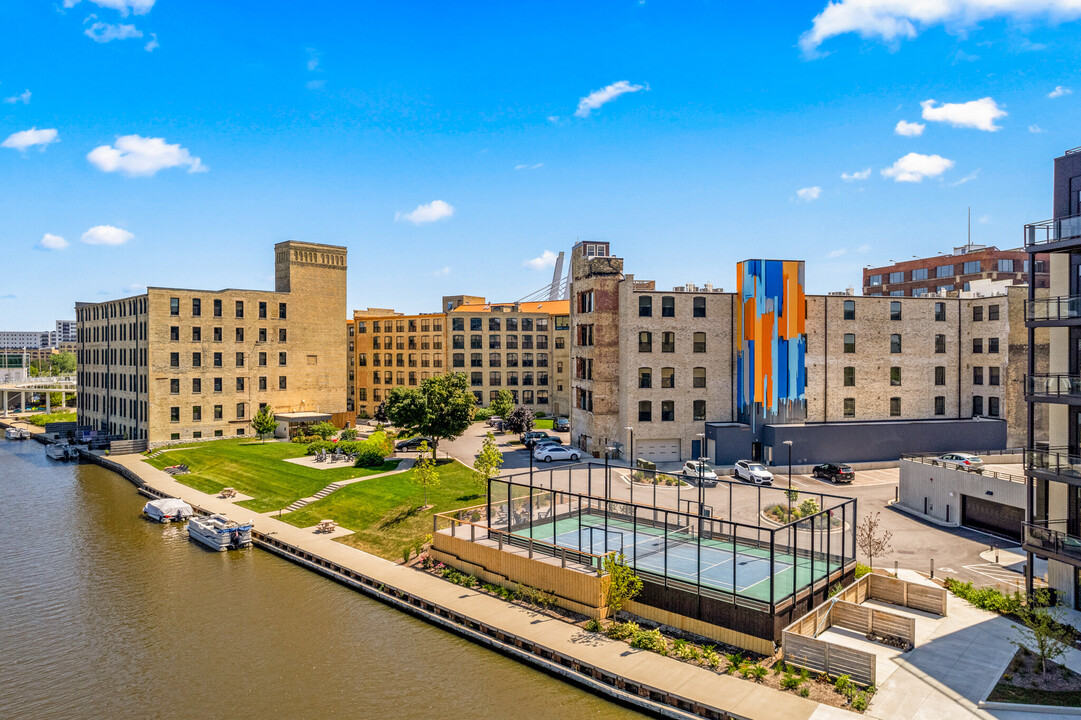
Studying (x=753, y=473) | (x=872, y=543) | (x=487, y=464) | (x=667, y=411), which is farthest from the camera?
(x=667, y=411)

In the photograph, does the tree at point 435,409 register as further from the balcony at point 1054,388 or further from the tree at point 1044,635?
the tree at point 1044,635

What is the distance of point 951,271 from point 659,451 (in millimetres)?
58822

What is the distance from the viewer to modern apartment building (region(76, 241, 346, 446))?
2736 inches

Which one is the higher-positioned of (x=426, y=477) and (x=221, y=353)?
(x=221, y=353)

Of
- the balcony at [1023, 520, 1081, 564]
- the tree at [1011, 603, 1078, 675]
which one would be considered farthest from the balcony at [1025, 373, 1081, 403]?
the tree at [1011, 603, 1078, 675]

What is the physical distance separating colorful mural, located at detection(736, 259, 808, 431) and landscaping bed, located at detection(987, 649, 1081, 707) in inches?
1294

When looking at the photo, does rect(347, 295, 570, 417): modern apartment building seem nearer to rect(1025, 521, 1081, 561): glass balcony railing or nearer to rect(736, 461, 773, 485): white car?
rect(736, 461, 773, 485): white car

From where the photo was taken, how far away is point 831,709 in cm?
1908

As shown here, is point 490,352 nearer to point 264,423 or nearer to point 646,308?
point 264,423

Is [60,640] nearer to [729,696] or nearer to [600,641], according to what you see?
[600,641]

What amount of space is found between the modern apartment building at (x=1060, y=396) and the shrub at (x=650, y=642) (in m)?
12.9

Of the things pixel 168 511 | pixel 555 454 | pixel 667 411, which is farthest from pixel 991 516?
pixel 168 511

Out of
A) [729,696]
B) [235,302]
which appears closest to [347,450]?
[235,302]

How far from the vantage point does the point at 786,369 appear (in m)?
53.3
